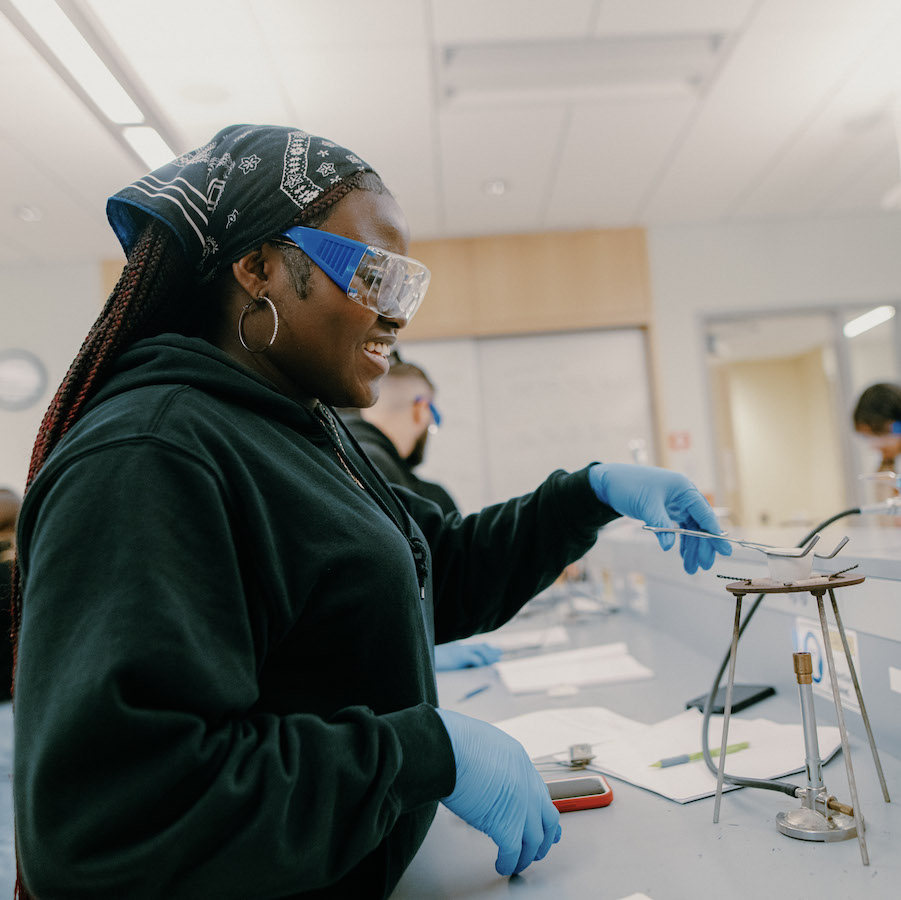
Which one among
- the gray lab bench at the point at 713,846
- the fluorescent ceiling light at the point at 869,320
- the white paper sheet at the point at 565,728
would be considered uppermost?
the fluorescent ceiling light at the point at 869,320

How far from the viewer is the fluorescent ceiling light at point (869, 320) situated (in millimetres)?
4945

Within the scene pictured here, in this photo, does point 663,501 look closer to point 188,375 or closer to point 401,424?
point 188,375

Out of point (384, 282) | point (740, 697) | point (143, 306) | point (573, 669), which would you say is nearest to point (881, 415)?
point (573, 669)

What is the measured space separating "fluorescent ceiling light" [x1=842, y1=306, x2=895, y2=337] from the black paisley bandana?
5.00 m

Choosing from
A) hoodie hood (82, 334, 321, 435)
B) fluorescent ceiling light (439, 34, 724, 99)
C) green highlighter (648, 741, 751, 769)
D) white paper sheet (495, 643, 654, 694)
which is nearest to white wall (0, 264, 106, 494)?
fluorescent ceiling light (439, 34, 724, 99)

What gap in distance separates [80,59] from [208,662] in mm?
2649

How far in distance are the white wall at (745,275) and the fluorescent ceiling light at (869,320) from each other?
96 millimetres

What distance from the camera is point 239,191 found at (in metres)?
0.81

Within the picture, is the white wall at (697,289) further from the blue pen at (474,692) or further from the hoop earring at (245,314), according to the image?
the hoop earring at (245,314)

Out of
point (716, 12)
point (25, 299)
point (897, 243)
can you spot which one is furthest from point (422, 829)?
point (897, 243)

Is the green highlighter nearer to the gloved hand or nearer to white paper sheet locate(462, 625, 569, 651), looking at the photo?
the gloved hand

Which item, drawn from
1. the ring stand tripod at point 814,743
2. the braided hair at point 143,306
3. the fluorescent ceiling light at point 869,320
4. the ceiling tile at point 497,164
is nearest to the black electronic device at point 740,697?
the ring stand tripod at point 814,743

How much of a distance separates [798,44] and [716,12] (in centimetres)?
46

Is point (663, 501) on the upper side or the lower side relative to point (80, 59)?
lower
